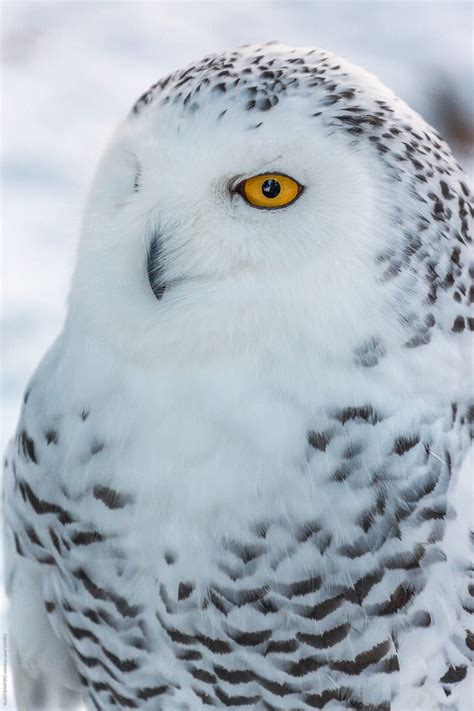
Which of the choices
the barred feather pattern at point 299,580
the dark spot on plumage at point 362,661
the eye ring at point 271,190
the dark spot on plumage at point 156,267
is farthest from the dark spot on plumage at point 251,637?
the eye ring at point 271,190

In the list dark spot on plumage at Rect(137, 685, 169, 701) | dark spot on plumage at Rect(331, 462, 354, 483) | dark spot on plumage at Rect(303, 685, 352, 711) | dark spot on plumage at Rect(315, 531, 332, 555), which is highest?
dark spot on plumage at Rect(331, 462, 354, 483)

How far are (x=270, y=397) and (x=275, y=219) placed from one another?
0.25 meters

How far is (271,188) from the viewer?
1.36m

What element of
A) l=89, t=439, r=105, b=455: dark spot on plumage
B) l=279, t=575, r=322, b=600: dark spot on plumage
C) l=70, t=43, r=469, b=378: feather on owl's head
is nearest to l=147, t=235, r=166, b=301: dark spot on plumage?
l=70, t=43, r=469, b=378: feather on owl's head

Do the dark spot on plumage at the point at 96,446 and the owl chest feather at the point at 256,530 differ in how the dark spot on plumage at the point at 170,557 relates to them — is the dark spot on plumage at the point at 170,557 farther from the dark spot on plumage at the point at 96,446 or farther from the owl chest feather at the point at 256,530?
the dark spot on plumage at the point at 96,446

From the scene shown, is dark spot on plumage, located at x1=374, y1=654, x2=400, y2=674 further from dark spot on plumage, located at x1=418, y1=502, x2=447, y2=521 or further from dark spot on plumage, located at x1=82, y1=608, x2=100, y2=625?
dark spot on plumage, located at x1=82, y1=608, x2=100, y2=625

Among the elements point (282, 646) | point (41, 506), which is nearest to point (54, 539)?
point (41, 506)

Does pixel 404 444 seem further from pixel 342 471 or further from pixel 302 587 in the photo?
pixel 302 587

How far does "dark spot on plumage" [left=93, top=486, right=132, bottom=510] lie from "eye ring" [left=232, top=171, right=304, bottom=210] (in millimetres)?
459

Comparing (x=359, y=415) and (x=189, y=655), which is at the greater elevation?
(x=359, y=415)

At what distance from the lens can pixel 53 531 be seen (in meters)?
1.61

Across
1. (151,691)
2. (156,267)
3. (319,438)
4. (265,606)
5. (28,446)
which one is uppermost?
(156,267)

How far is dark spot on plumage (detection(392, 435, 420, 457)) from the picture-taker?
1.45 metres

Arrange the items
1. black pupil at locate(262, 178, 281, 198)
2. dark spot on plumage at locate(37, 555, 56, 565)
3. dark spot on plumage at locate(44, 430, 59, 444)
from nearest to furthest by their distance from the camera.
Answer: black pupil at locate(262, 178, 281, 198)
dark spot on plumage at locate(44, 430, 59, 444)
dark spot on plumage at locate(37, 555, 56, 565)
